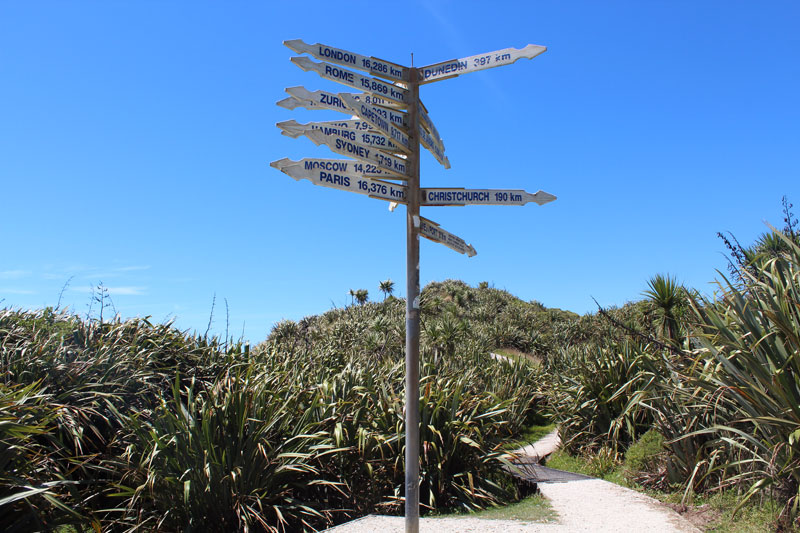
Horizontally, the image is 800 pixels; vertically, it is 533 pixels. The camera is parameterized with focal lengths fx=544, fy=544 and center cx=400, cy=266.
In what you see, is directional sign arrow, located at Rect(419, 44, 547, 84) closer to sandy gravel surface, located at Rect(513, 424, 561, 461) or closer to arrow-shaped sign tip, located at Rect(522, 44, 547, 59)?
arrow-shaped sign tip, located at Rect(522, 44, 547, 59)

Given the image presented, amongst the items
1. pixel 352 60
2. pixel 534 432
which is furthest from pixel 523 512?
pixel 534 432

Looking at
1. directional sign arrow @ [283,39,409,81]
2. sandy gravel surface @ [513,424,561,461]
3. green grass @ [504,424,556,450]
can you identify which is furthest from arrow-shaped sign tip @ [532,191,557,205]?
green grass @ [504,424,556,450]

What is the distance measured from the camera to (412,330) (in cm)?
477

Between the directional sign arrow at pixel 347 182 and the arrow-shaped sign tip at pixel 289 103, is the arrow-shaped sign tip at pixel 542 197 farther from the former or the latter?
the arrow-shaped sign tip at pixel 289 103

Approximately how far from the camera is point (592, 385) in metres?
11.7

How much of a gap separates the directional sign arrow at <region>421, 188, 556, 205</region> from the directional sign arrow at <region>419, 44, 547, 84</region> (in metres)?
1.06

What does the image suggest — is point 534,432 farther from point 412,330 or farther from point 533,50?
point 533,50

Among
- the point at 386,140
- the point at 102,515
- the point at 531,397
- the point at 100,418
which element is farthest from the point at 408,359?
the point at 531,397

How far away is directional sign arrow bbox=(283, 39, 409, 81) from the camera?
4.73 meters

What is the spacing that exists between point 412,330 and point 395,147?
1682 mm

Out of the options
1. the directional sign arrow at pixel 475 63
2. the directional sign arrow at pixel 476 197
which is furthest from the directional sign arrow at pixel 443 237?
the directional sign arrow at pixel 475 63

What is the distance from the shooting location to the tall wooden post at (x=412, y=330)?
15.3 feet

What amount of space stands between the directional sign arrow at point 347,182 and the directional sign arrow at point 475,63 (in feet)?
3.64

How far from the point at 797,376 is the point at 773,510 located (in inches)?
60.9
